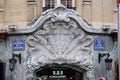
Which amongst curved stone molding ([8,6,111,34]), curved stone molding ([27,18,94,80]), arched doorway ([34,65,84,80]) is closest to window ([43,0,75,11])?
curved stone molding ([8,6,111,34])

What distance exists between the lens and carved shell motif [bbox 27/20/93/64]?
18.5 m

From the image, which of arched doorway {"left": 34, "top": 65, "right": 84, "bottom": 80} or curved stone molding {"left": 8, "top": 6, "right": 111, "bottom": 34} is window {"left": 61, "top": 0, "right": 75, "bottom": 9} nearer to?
curved stone molding {"left": 8, "top": 6, "right": 111, "bottom": 34}

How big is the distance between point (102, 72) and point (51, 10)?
3.27 m

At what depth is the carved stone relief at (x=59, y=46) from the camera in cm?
1845

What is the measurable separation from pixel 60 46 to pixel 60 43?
0.40 ft

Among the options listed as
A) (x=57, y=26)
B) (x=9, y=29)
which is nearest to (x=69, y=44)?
(x=57, y=26)

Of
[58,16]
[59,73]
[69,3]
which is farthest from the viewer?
[59,73]

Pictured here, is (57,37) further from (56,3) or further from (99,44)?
(99,44)

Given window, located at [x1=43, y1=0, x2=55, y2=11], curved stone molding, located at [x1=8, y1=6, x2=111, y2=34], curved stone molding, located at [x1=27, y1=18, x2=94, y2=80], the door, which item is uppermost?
window, located at [x1=43, y1=0, x2=55, y2=11]

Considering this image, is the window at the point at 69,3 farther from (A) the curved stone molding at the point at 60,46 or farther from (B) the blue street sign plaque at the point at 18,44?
(B) the blue street sign plaque at the point at 18,44

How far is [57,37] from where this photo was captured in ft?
61.2

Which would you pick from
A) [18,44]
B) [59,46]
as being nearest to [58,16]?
[59,46]

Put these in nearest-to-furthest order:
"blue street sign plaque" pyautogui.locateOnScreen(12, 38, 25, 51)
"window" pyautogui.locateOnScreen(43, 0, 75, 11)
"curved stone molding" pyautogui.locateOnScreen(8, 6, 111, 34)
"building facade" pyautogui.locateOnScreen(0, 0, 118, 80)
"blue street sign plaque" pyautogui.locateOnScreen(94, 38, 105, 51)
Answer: "curved stone molding" pyautogui.locateOnScreen(8, 6, 111, 34), "building facade" pyautogui.locateOnScreen(0, 0, 118, 80), "blue street sign plaque" pyautogui.locateOnScreen(12, 38, 25, 51), "blue street sign plaque" pyautogui.locateOnScreen(94, 38, 105, 51), "window" pyautogui.locateOnScreen(43, 0, 75, 11)

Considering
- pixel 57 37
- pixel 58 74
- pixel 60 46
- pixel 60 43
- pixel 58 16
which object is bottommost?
pixel 58 74
